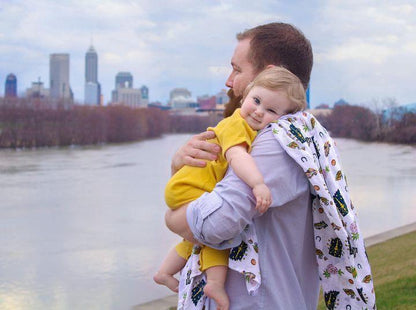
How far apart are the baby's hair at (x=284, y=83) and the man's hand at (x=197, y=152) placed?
21 centimetres

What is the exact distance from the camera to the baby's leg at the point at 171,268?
1934mm

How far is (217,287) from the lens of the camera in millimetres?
1643

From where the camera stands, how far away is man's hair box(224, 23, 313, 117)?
185cm

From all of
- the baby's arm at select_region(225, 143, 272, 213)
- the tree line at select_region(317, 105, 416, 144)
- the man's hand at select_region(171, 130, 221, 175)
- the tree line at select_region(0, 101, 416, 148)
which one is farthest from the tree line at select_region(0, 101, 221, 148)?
the baby's arm at select_region(225, 143, 272, 213)

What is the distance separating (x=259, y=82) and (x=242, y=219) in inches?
16.2

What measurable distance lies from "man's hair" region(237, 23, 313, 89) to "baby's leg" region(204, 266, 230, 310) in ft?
2.00

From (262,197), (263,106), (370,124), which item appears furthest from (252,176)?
(370,124)

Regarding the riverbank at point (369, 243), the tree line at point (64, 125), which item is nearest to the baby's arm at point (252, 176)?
the riverbank at point (369, 243)

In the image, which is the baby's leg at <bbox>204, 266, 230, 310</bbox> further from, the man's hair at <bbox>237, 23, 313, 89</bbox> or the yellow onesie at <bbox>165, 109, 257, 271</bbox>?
the man's hair at <bbox>237, 23, 313, 89</bbox>

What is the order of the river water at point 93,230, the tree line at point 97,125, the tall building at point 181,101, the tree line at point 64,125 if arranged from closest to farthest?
the river water at point 93,230
the tree line at point 64,125
the tree line at point 97,125
the tall building at point 181,101

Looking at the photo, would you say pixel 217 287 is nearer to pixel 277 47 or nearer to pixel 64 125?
pixel 277 47

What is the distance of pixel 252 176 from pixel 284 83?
0.33m

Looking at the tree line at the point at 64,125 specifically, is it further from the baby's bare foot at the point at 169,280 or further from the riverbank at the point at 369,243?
the baby's bare foot at the point at 169,280

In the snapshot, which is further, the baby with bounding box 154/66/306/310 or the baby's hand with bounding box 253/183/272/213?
the baby with bounding box 154/66/306/310
